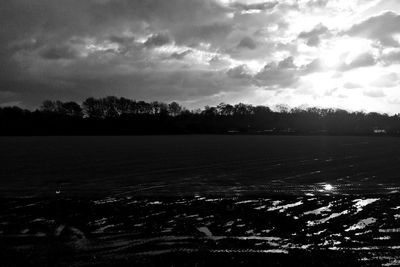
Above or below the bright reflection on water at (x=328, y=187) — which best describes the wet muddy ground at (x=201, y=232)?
above

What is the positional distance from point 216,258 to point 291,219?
8.20 metres

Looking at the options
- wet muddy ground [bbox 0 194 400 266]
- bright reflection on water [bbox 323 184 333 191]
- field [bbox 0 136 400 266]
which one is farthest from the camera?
bright reflection on water [bbox 323 184 333 191]

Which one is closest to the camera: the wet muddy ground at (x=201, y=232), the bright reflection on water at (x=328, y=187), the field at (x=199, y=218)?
the wet muddy ground at (x=201, y=232)

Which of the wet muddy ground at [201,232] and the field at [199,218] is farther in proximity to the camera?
the field at [199,218]

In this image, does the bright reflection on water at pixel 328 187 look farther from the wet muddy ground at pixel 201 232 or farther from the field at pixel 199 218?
the wet muddy ground at pixel 201 232

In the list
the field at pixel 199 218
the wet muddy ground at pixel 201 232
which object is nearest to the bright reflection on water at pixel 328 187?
the field at pixel 199 218

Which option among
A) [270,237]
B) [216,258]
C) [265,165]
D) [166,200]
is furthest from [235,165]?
[216,258]

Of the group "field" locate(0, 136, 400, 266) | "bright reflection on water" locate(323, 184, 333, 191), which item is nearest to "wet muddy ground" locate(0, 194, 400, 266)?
"field" locate(0, 136, 400, 266)

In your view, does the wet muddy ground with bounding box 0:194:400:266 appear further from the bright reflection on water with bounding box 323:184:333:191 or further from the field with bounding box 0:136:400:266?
the bright reflection on water with bounding box 323:184:333:191

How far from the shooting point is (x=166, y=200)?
2873 centimetres

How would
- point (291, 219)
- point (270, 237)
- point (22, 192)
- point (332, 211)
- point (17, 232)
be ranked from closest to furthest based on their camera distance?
point (270, 237), point (17, 232), point (291, 219), point (332, 211), point (22, 192)

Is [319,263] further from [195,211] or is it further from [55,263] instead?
[195,211]

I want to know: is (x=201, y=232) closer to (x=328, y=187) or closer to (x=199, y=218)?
(x=199, y=218)

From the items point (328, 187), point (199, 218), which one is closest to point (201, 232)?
point (199, 218)
